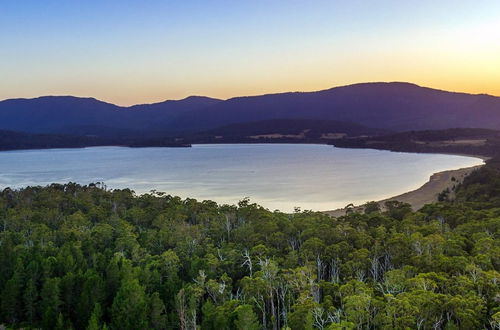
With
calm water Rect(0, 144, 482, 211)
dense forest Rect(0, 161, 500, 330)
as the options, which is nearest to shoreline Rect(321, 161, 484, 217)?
calm water Rect(0, 144, 482, 211)

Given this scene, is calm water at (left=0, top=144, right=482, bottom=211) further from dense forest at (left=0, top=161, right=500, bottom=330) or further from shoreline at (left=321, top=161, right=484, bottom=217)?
dense forest at (left=0, top=161, right=500, bottom=330)

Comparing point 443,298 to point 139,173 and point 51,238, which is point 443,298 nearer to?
point 51,238

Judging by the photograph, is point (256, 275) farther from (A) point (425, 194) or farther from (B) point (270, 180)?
(B) point (270, 180)

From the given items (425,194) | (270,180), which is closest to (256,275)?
(425,194)

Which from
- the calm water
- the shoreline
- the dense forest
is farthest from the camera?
the calm water

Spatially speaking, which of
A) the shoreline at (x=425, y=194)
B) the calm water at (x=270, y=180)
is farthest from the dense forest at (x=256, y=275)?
the calm water at (x=270, y=180)

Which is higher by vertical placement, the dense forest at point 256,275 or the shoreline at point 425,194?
Answer: the dense forest at point 256,275

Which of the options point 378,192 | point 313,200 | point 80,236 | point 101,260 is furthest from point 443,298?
point 378,192

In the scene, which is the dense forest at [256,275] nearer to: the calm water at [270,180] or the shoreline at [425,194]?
the shoreline at [425,194]
